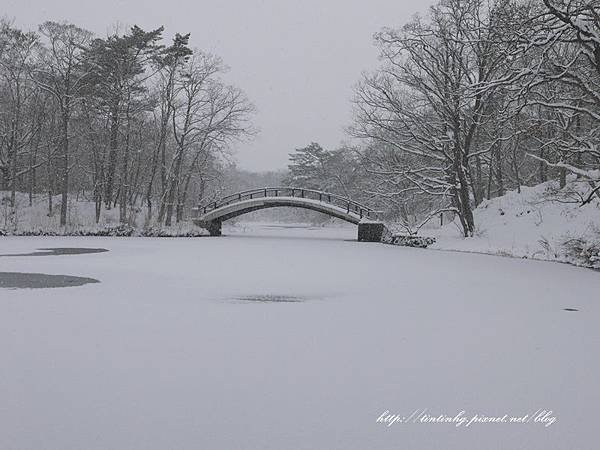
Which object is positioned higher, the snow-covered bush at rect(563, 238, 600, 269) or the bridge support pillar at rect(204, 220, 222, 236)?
the bridge support pillar at rect(204, 220, 222, 236)

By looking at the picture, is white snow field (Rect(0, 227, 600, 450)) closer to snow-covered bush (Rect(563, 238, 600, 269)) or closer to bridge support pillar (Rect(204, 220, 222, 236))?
snow-covered bush (Rect(563, 238, 600, 269))

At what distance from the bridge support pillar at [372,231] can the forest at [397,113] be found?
2.08 meters

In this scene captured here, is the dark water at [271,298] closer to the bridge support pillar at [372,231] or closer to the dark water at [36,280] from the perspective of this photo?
the dark water at [36,280]

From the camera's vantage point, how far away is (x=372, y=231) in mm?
32594

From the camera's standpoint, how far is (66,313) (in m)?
7.91

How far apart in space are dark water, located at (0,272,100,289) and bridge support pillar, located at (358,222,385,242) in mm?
22530

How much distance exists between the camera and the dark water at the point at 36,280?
10.6 metres

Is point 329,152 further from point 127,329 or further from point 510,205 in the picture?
point 127,329

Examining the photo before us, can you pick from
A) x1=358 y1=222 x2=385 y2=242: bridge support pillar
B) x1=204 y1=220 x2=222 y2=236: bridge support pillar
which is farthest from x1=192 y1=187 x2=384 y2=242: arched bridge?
x1=358 y1=222 x2=385 y2=242: bridge support pillar

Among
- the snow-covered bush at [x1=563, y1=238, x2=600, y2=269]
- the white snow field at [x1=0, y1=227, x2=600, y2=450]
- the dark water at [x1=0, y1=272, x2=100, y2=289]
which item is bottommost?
the white snow field at [x1=0, y1=227, x2=600, y2=450]

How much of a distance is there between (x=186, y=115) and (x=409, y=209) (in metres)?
22.7

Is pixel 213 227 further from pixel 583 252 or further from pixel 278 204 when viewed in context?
pixel 583 252

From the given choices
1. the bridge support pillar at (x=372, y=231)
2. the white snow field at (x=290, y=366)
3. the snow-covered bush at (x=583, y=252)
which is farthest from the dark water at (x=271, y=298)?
the bridge support pillar at (x=372, y=231)

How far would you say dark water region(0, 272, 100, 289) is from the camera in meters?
10.6
